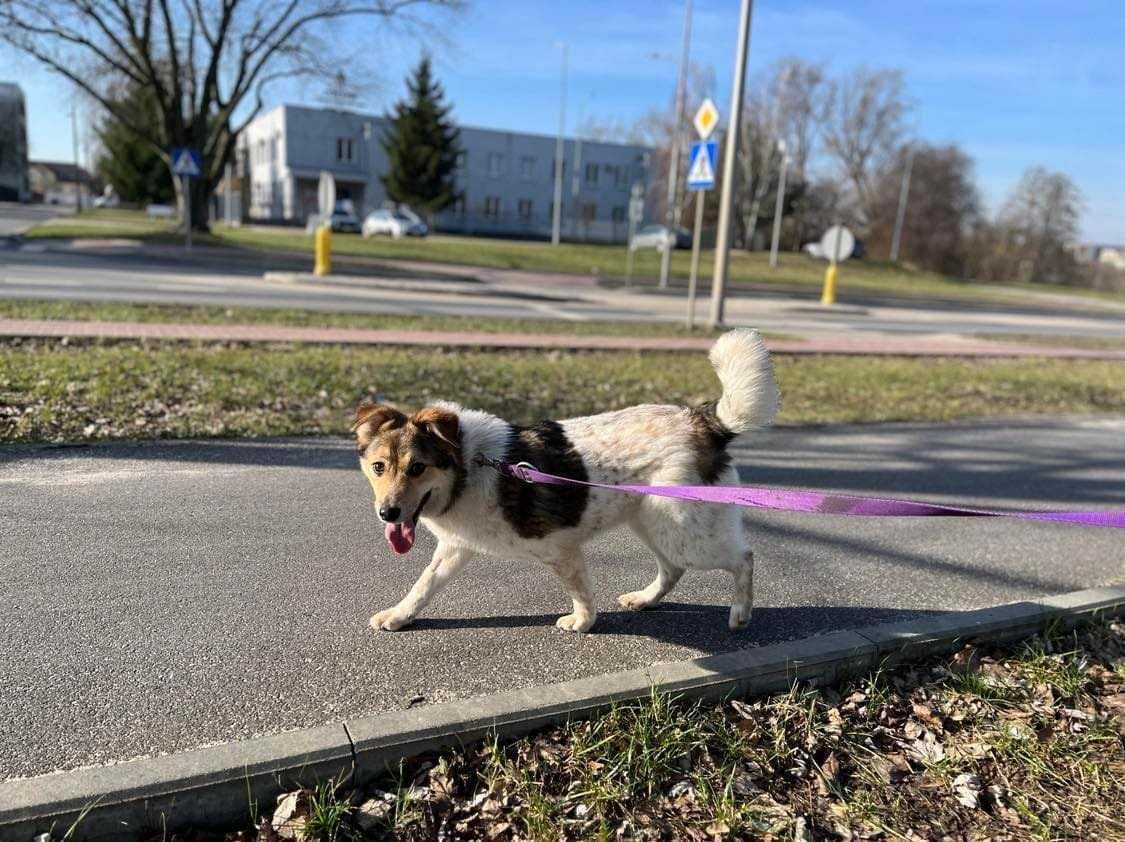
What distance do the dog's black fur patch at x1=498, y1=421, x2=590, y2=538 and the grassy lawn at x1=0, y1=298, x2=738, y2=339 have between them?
410 inches

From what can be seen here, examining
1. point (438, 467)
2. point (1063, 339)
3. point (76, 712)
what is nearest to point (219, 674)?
point (76, 712)

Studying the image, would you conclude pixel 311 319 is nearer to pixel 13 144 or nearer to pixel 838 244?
pixel 838 244

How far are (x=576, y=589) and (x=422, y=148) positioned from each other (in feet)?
200

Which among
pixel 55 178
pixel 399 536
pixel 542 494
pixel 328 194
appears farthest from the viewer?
pixel 55 178

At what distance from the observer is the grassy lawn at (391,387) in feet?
23.1

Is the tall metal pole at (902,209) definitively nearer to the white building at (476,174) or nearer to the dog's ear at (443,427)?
the white building at (476,174)

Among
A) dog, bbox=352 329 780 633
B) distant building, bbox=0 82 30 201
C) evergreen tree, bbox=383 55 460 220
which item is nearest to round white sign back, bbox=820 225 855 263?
dog, bbox=352 329 780 633

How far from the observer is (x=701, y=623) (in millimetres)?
4023

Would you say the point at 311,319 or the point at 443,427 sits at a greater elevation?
the point at 443,427

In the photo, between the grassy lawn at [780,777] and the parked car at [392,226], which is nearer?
the grassy lawn at [780,777]

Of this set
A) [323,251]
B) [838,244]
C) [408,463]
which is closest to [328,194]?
[323,251]

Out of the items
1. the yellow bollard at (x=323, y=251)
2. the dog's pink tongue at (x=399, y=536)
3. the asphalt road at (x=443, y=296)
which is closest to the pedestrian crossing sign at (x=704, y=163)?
the asphalt road at (x=443, y=296)

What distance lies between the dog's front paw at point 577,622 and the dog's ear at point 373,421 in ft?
4.32

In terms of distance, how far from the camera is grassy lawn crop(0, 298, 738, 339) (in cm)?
1231
